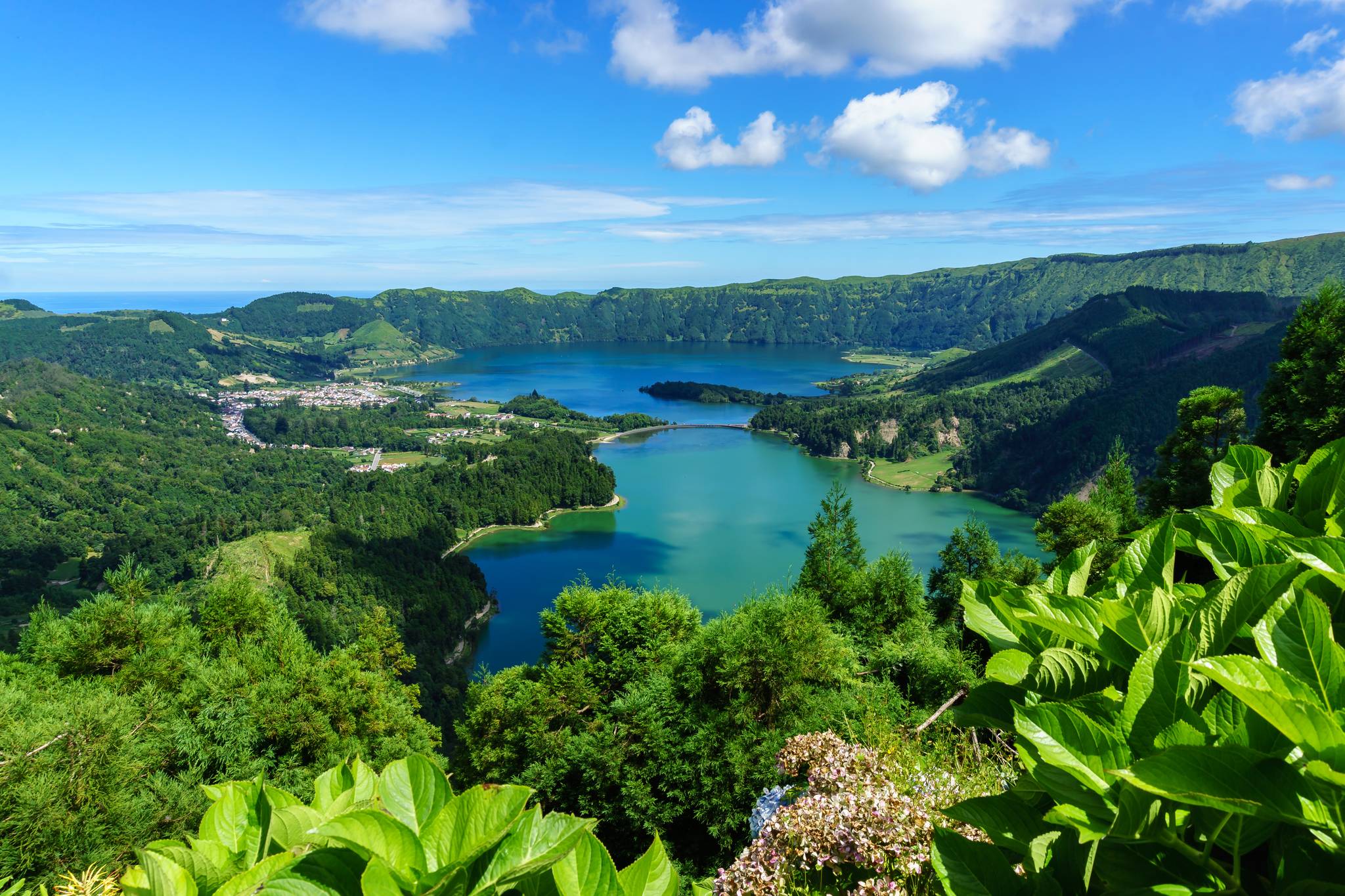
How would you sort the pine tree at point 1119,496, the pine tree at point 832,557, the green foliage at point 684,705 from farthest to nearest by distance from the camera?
1. the pine tree at point 1119,496
2. the pine tree at point 832,557
3. the green foliage at point 684,705

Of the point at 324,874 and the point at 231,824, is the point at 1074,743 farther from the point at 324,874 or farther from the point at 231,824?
the point at 231,824

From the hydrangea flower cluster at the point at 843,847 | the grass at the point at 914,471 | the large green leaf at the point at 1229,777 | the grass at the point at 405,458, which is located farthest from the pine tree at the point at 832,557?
the grass at the point at 405,458

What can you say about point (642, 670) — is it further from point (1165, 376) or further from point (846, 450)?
point (1165, 376)

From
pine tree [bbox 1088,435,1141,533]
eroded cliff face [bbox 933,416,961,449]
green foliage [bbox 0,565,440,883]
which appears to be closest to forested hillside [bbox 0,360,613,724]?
green foliage [bbox 0,565,440,883]

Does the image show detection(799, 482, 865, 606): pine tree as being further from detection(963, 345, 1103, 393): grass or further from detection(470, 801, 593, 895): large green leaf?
detection(963, 345, 1103, 393): grass

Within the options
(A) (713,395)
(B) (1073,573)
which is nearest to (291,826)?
(B) (1073,573)

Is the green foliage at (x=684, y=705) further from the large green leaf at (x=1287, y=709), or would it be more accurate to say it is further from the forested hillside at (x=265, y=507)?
the forested hillside at (x=265, y=507)

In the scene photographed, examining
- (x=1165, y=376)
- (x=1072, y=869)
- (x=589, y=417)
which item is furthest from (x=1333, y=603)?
(x=589, y=417)
